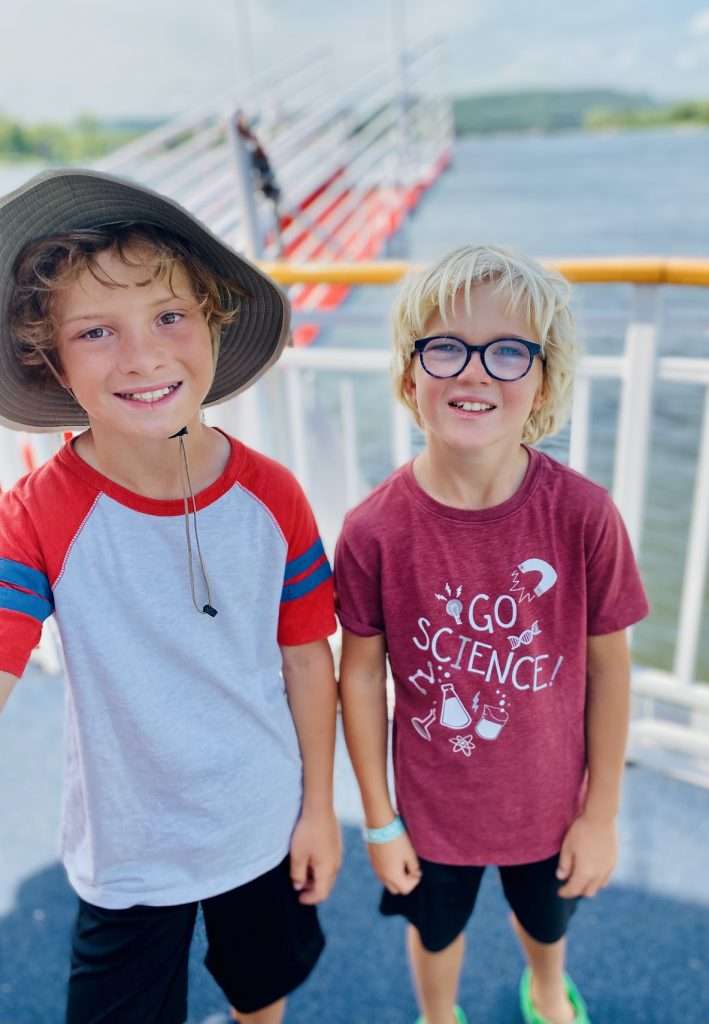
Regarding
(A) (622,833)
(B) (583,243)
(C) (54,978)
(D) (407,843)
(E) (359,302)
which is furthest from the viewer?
(B) (583,243)

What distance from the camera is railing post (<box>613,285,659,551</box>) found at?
1.56 m

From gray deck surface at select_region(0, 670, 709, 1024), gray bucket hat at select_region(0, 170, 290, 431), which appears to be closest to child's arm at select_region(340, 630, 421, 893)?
gray deck surface at select_region(0, 670, 709, 1024)

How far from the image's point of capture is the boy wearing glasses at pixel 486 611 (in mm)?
937

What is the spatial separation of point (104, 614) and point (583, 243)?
50.9 ft

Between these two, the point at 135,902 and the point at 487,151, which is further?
the point at 487,151

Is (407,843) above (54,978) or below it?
above

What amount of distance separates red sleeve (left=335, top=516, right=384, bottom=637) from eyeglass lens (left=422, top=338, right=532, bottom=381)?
242 mm

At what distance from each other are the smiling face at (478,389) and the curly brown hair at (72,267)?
0.98 ft

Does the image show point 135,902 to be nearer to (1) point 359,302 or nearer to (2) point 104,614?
(2) point 104,614

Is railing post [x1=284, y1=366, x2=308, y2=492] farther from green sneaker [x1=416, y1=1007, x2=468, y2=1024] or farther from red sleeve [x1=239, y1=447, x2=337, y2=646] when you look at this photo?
green sneaker [x1=416, y1=1007, x2=468, y2=1024]

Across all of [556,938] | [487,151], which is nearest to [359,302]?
[556,938]

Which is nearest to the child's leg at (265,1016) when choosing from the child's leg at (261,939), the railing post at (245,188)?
the child's leg at (261,939)

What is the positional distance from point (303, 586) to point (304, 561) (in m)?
0.03

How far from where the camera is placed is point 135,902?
3.30ft
